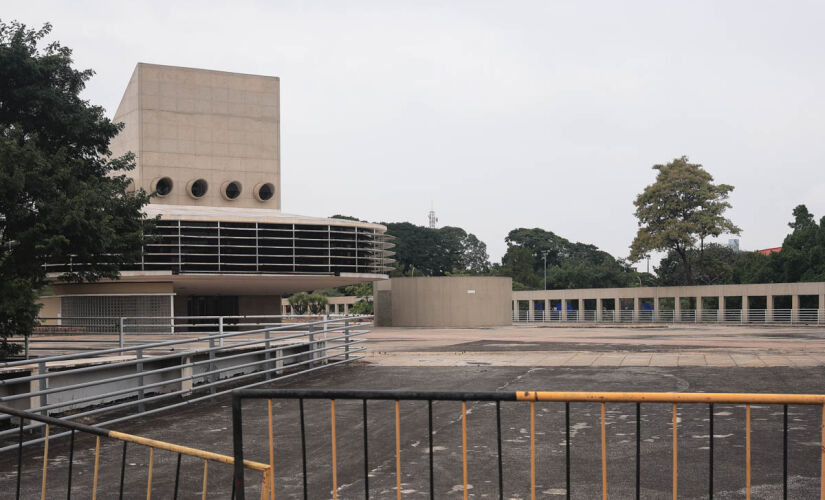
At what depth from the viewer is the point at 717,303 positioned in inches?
2618

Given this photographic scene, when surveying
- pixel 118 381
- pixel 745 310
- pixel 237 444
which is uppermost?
pixel 237 444

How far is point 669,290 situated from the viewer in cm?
6391

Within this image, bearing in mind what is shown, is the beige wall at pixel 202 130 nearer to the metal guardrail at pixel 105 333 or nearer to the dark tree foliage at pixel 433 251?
the metal guardrail at pixel 105 333

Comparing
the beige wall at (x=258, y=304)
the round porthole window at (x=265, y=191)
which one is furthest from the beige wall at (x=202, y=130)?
the beige wall at (x=258, y=304)

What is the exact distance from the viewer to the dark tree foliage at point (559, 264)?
98000 millimetres

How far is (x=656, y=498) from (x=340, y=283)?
136 feet

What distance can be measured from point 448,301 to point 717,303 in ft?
89.7

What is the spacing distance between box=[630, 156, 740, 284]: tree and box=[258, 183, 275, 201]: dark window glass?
30.8 meters

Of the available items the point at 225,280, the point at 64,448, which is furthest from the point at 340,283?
the point at 64,448

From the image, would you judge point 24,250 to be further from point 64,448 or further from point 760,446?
point 760,446

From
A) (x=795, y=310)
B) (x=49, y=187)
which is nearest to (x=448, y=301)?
(x=795, y=310)

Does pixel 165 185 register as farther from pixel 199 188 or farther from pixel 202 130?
pixel 202 130

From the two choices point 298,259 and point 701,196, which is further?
point 701,196

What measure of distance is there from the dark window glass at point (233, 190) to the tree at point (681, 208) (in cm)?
3320
